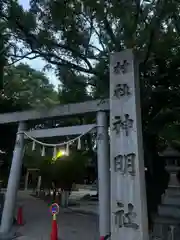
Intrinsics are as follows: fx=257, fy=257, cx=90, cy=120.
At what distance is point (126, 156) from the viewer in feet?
18.2

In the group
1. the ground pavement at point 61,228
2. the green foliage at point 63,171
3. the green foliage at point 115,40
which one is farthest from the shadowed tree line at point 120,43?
the green foliage at point 63,171

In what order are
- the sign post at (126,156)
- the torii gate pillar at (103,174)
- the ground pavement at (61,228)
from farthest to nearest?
the ground pavement at (61,228) < the torii gate pillar at (103,174) < the sign post at (126,156)

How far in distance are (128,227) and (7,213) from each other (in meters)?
4.44

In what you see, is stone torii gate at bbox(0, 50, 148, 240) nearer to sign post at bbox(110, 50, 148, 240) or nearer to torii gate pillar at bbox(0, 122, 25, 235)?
sign post at bbox(110, 50, 148, 240)

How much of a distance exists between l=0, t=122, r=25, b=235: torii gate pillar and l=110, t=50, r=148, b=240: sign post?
395 cm

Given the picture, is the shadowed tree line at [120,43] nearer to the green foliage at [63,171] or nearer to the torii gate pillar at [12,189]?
the torii gate pillar at [12,189]

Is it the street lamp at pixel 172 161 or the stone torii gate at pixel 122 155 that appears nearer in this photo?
the stone torii gate at pixel 122 155

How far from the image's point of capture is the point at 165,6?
664cm

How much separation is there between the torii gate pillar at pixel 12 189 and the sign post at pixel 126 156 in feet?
13.0

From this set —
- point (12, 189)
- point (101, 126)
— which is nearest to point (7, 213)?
point (12, 189)

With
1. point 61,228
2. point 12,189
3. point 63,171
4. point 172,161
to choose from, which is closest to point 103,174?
point 172,161

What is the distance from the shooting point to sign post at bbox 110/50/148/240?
5.25 m

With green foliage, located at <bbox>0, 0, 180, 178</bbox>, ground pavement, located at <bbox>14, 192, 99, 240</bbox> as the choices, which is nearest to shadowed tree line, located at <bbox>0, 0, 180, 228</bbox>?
green foliage, located at <bbox>0, 0, 180, 178</bbox>

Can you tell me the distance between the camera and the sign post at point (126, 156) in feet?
17.2
